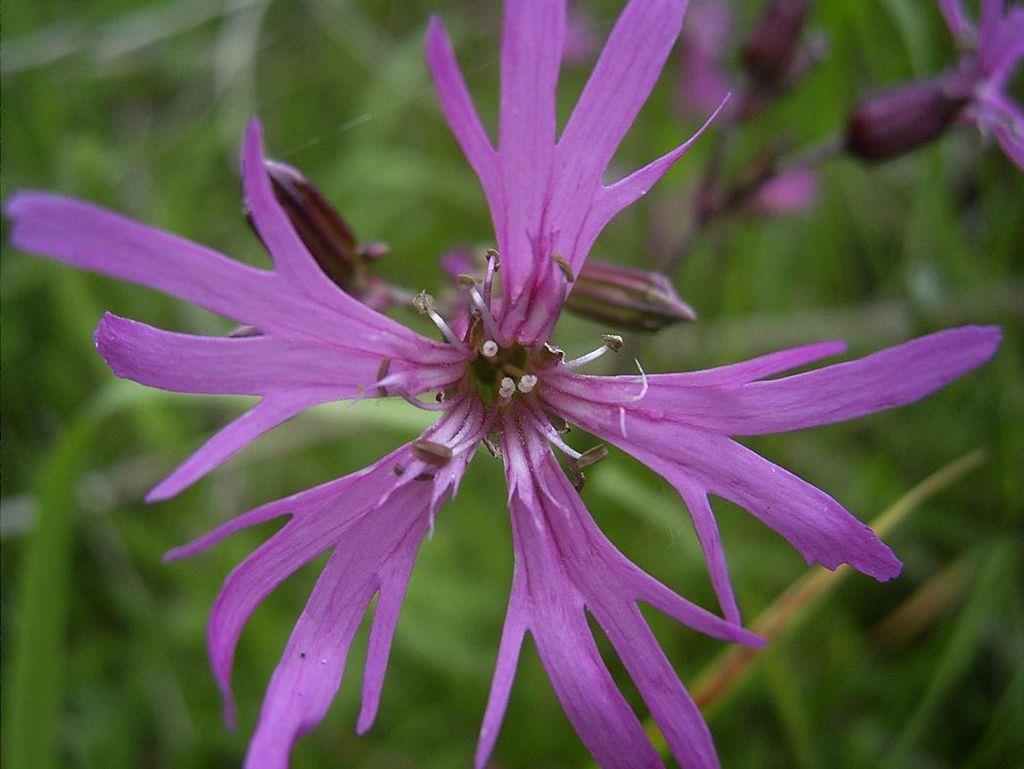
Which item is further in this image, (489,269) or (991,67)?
(991,67)

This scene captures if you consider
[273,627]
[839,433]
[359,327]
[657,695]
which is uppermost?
[359,327]

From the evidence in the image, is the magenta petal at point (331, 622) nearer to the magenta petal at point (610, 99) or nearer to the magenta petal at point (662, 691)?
the magenta petal at point (662, 691)

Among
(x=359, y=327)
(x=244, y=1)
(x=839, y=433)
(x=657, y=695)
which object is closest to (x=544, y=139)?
(x=359, y=327)

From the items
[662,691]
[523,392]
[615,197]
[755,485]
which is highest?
[615,197]

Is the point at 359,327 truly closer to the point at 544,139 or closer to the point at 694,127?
the point at 544,139

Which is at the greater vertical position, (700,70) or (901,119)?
(700,70)

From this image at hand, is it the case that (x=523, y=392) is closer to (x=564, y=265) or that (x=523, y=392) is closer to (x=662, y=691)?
(x=564, y=265)

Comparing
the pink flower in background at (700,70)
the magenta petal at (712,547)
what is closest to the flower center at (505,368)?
the magenta petal at (712,547)

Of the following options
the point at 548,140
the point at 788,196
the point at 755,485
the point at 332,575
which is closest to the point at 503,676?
the point at 332,575
